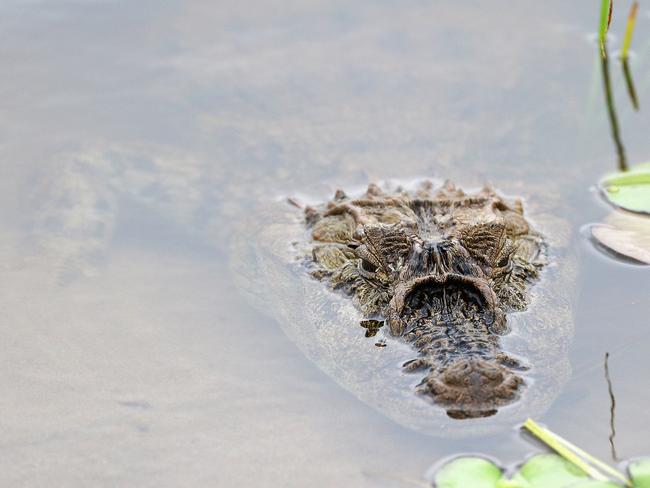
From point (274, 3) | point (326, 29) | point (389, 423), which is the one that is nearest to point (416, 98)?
point (326, 29)

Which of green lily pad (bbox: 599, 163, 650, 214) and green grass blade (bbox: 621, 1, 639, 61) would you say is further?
green grass blade (bbox: 621, 1, 639, 61)

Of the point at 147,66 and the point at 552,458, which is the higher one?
the point at 147,66

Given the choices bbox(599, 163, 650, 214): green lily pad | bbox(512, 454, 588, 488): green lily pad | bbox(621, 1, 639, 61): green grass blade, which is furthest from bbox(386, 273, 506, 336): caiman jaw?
bbox(621, 1, 639, 61): green grass blade

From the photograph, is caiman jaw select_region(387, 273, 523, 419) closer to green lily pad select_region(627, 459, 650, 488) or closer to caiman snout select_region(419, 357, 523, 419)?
caiman snout select_region(419, 357, 523, 419)

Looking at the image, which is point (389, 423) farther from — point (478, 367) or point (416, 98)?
point (416, 98)

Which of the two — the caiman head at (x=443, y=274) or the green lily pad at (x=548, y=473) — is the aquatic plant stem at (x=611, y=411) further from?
the caiman head at (x=443, y=274)

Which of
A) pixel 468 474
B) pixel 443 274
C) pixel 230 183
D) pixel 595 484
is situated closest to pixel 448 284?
pixel 443 274

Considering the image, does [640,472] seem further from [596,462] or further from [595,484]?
[595,484]
